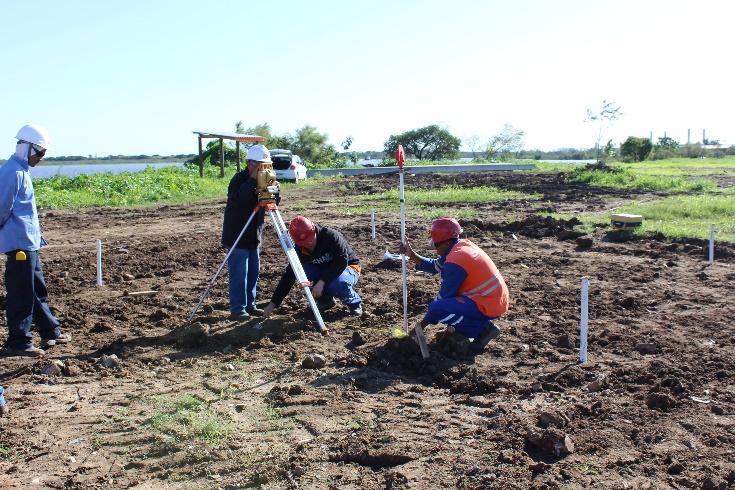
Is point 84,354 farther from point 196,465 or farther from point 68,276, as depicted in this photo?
point 68,276

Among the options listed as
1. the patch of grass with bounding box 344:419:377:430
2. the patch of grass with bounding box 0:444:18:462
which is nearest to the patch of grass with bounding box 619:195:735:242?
the patch of grass with bounding box 344:419:377:430

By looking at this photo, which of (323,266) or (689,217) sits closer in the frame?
(323,266)

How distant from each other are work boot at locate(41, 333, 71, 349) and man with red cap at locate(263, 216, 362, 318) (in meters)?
2.01

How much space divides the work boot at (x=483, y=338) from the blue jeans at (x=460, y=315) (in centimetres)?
3

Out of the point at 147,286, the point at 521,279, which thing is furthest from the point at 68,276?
the point at 521,279

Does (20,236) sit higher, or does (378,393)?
(20,236)

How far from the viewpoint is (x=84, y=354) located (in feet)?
24.0

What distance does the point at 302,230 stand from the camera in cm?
820

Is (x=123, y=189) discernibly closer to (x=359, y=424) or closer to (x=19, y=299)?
(x=19, y=299)

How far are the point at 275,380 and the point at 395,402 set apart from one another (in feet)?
3.83

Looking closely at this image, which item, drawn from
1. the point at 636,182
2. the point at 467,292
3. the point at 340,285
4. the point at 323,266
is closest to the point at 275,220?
the point at 323,266

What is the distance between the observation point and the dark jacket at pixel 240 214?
8.07m

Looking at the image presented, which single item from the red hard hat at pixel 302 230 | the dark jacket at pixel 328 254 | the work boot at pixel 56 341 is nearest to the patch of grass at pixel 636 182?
the dark jacket at pixel 328 254

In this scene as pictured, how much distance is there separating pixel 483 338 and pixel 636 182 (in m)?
22.8
